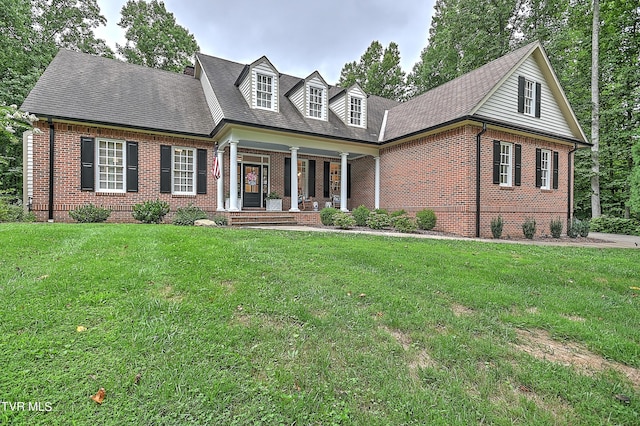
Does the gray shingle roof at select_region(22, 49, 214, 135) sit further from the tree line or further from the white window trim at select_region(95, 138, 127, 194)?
the tree line

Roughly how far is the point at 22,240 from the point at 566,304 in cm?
771

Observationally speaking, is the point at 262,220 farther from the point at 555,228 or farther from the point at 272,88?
the point at 555,228

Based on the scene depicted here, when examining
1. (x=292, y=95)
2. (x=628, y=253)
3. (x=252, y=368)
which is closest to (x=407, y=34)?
(x=292, y=95)

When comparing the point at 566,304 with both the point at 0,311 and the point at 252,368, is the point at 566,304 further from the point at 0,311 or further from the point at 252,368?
the point at 0,311

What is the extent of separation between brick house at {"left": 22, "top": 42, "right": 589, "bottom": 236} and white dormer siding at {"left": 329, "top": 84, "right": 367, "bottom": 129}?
54 millimetres

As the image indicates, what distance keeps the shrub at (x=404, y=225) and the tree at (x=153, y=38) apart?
2110cm

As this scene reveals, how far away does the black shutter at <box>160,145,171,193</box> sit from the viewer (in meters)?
11.2

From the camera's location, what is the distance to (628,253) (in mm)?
7859

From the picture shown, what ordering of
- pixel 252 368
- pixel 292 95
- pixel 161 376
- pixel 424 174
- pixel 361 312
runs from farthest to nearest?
pixel 292 95 → pixel 424 174 → pixel 361 312 → pixel 252 368 → pixel 161 376

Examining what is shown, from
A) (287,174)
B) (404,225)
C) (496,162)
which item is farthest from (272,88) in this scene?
(496,162)

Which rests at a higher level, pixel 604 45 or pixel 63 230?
pixel 604 45

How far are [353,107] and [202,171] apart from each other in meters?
7.33

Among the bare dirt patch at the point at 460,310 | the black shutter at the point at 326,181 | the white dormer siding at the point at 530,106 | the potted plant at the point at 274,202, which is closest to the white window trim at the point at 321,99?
the black shutter at the point at 326,181

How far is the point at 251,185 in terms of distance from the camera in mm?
13789
